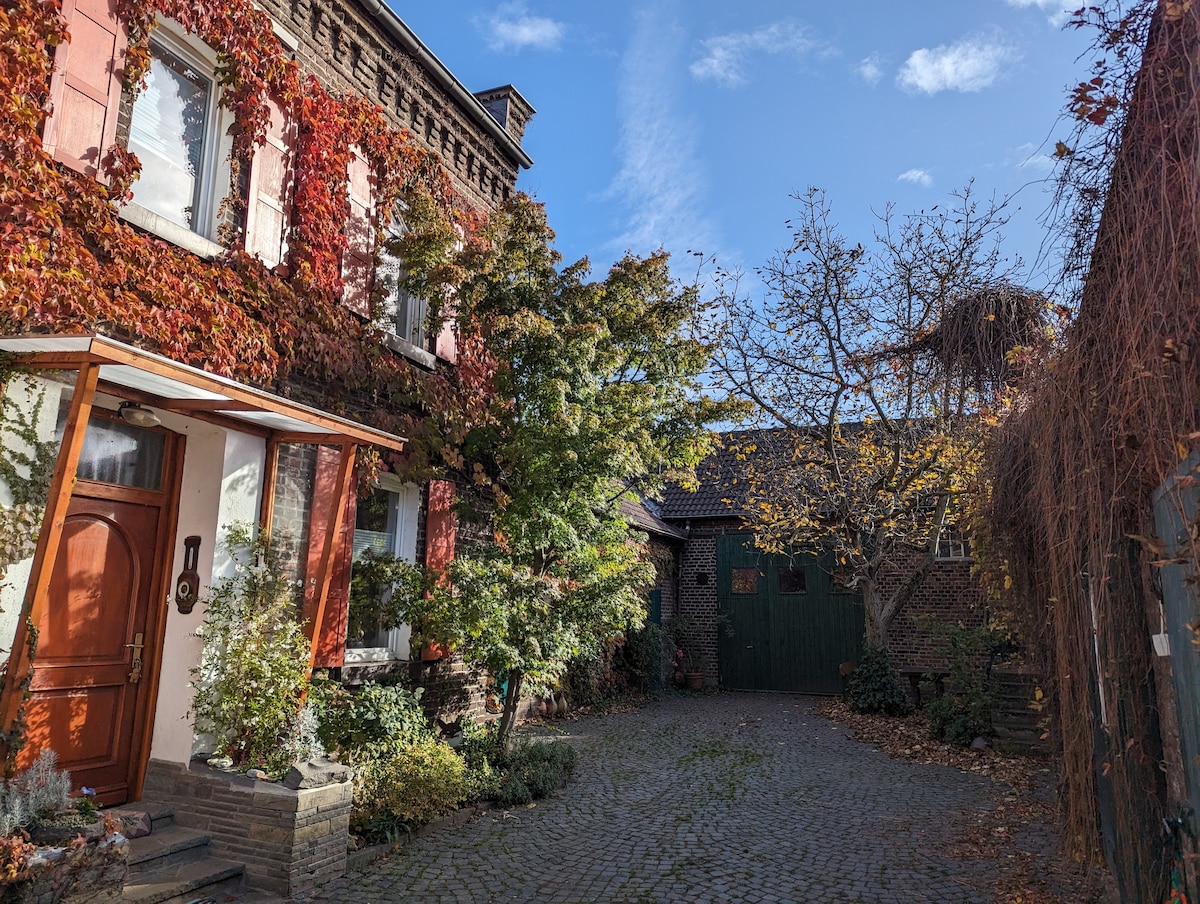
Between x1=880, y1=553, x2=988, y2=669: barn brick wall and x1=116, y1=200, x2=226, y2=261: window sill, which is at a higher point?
x1=116, y1=200, x2=226, y2=261: window sill

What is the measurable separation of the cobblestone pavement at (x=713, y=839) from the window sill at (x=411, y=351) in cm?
451

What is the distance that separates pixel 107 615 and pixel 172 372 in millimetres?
2130

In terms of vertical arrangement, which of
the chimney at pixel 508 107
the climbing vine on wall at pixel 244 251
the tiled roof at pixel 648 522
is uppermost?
the chimney at pixel 508 107

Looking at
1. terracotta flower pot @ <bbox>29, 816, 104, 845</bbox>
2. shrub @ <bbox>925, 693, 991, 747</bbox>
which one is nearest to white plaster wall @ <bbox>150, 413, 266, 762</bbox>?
terracotta flower pot @ <bbox>29, 816, 104, 845</bbox>

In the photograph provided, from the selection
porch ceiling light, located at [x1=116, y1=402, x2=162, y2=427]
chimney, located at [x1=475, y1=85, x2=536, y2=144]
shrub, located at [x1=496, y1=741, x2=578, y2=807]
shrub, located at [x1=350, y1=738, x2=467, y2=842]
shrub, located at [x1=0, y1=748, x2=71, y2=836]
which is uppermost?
chimney, located at [x1=475, y1=85, x2=536, y2=144]

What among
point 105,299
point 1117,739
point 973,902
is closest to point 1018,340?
point 1117,739

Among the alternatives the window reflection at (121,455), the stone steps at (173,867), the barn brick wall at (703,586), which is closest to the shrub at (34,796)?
the stone steps at (173,867)

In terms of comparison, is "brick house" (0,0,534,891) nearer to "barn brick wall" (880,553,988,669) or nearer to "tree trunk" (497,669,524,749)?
"tree trunk" (497,669,524,749)

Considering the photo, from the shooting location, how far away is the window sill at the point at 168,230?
18.3 feet

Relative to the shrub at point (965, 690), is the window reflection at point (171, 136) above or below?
above

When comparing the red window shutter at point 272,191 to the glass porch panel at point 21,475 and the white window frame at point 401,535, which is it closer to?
the glass porch panel at point 21,475

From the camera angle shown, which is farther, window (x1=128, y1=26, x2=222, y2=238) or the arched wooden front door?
window (x1=128, y1=26, x2=222, y2=238)

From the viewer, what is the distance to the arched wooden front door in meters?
5.12

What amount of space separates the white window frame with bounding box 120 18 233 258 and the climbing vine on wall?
0.10 metres
